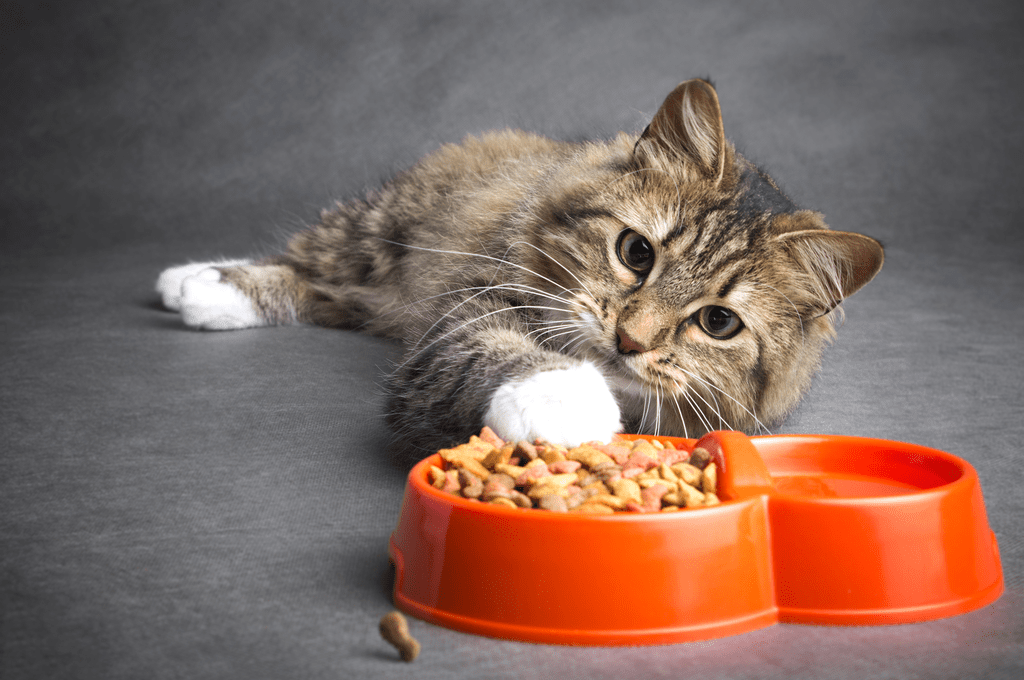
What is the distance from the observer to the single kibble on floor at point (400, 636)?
947mm

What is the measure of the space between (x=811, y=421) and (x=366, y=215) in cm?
154

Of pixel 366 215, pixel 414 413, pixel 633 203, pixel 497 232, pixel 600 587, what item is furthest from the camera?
pixel 366 215

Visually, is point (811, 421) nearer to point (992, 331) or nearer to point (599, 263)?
point (599, 263)

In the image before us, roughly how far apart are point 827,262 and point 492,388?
72 centimetres

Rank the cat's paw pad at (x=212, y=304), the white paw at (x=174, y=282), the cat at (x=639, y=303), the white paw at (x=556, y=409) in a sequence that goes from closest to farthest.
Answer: the white paw at (x=556, y=409), the cat at (x=639, y=303), the cat's paw pad at (x=212, y=304), the white paw at (x=174, y=282)

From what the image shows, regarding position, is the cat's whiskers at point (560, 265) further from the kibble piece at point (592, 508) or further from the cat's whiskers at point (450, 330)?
the kibble piece at point (592, 508)

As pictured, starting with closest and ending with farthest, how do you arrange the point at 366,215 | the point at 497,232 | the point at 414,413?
the point at 414,413 < the point at 497,232 < the point at 366,215

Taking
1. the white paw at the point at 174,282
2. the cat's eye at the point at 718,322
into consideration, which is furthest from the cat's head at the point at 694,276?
the white paw at the point at 174,282

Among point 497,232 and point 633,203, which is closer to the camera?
point 633,203

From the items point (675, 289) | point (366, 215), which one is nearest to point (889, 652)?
point (675, 289)

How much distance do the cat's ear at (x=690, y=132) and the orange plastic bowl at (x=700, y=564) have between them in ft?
2.48

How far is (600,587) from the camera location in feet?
3.21

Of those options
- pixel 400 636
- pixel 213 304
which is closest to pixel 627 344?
pixel 400 636

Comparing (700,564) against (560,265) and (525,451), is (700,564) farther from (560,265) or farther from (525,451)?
(560,265)
